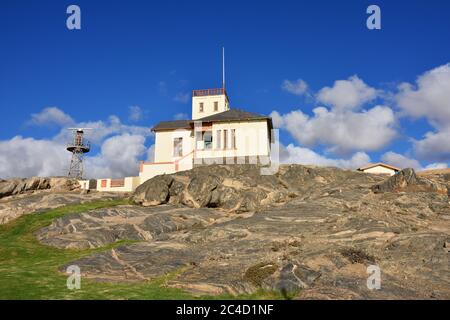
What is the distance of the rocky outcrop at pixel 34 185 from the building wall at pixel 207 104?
73.6ft

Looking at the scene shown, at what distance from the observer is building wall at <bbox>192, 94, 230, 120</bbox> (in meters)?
63.7

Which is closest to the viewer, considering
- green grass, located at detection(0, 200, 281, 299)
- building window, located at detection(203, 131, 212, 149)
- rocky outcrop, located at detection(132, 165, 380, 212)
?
green grass, located at detection(0, 200, 281, 299)

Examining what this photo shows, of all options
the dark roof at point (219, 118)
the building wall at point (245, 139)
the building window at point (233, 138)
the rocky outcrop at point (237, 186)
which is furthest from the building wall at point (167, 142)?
the rocky outcrop at point (237, 186)

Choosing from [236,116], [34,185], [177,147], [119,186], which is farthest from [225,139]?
[34,185]

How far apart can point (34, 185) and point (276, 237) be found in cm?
4081

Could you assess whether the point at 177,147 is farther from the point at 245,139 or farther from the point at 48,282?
the point at 48,282

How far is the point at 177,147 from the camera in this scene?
57094mm

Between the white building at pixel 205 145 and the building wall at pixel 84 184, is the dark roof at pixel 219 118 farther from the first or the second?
the building wall at pixel 84 184

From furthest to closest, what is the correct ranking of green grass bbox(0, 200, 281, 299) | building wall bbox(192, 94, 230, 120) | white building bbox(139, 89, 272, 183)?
building wall bbox(192, 94, 230, 120)
white building bbox(139, 89, 272, 183)
green grass bbox(0, 200, 281, 299)

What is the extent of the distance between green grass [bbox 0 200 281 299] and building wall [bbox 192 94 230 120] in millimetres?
35487

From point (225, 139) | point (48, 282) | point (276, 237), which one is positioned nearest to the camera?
point (48, 282)

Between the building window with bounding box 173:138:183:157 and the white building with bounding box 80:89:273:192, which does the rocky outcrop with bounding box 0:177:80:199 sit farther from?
the building window with bounding box 173:138:183:157

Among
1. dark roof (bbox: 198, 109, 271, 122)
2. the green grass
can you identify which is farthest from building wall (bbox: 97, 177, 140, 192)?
the green grass

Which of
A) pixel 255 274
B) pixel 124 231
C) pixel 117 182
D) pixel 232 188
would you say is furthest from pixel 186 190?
pixel 255 274
